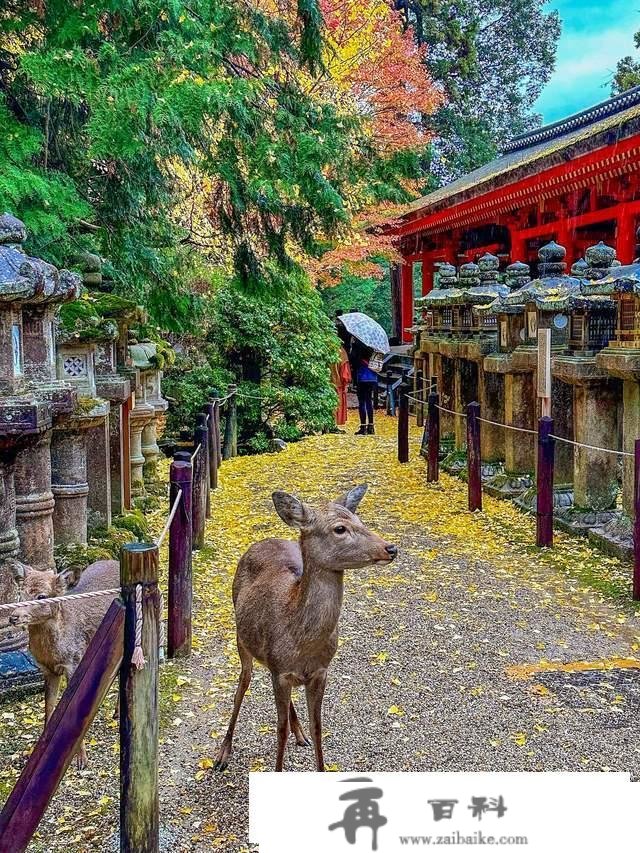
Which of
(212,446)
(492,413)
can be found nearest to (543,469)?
(492,413)

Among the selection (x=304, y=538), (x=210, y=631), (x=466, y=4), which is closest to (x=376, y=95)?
(x=466, y=4)

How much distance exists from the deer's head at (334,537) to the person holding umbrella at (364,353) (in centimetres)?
1337

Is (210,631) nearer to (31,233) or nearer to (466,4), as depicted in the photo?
(31,233)

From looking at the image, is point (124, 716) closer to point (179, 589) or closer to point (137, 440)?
point (179, 589)

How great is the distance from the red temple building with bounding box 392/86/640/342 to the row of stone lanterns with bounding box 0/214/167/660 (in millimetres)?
6953

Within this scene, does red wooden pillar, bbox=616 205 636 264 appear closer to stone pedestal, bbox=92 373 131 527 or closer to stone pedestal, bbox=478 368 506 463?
stone pedestal, bbox=478 368 506 463

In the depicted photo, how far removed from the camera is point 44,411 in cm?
445

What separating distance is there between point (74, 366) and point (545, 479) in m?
4.05

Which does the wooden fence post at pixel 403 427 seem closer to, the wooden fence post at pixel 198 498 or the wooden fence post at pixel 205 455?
the wooden fence post at pixel 205 455

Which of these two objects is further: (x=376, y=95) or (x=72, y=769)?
(x=376, y=95)

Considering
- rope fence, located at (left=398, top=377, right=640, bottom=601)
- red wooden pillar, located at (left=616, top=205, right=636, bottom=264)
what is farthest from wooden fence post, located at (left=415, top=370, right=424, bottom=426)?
rope fence, located at (left=398, top=377, right=640, bottom=601)

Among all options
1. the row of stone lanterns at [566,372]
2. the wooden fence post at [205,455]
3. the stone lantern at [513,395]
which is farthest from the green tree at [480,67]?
the wooden fence post at [205,455]

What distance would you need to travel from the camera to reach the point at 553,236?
52.0 ft

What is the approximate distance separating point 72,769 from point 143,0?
524 cm
